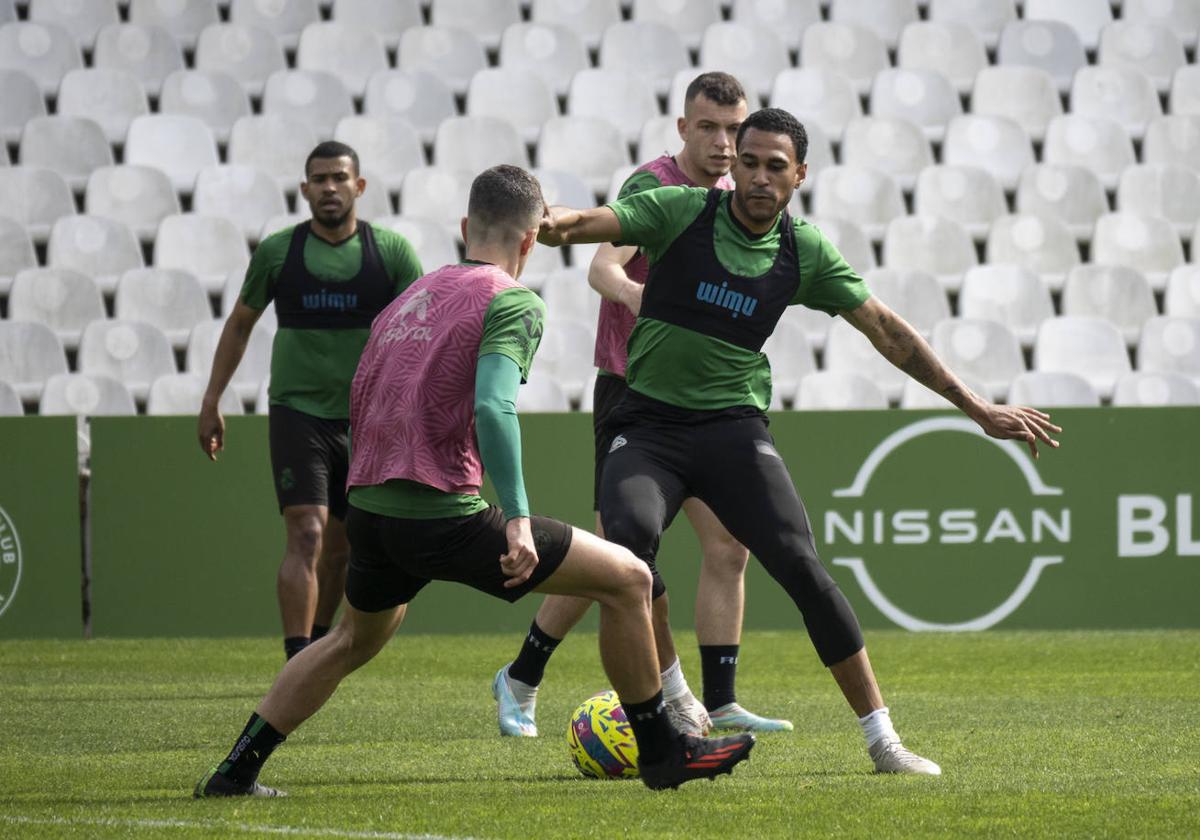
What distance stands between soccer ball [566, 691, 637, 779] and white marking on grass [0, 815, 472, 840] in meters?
1.24

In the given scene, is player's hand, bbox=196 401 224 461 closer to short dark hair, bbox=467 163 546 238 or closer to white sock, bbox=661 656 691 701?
white sock, bbox=661 656 691 701

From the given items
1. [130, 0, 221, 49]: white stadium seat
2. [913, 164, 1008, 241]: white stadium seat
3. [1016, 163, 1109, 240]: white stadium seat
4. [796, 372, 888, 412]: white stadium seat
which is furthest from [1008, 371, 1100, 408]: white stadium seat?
[130, 0, 221, 49]: white stadium seat

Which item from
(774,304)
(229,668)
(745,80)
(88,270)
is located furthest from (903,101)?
(774,304)

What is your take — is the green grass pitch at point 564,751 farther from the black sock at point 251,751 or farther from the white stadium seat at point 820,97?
the white stadium seat at point 820,97

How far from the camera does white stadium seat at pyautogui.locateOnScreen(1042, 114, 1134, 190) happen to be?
581 inches

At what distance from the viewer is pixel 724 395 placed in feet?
19.0

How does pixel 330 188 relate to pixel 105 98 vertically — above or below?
below

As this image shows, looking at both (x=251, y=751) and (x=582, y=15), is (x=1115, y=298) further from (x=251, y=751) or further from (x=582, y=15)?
(x=251, y=751)

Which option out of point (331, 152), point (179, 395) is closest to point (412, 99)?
point (179, 395)

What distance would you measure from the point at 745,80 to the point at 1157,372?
4.39m

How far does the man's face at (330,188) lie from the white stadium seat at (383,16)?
7.81 metres

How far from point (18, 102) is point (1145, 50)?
9495 mm

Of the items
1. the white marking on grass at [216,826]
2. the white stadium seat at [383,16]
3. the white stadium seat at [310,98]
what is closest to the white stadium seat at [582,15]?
the white stadium seat at [383,16]

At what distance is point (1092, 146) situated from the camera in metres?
14.8
